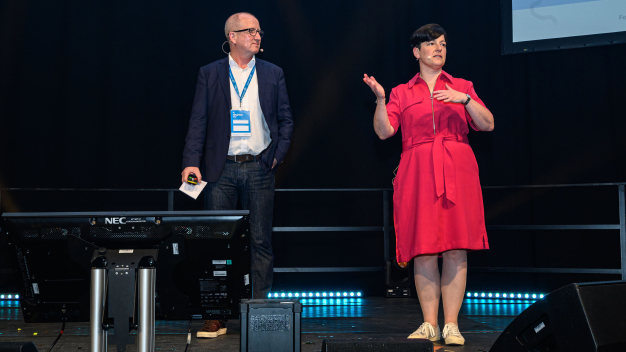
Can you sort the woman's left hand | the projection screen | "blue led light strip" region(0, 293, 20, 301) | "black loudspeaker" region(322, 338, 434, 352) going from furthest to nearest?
"blue led light strip" region(0, 293, 20, 301) → the projection screen → the woman's left hand → "black loudspeaker" region(322, 338, 434, 352)

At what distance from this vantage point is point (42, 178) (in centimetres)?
401

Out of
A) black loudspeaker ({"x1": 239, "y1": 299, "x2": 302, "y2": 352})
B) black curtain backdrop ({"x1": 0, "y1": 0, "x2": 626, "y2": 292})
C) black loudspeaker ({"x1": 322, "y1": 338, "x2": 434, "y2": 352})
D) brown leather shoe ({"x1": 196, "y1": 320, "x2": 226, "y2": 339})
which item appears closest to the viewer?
black loudspeaker ({"x1": 322, "y1": 338, "x2": 434, "y2": 352})

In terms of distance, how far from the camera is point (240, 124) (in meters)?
2.46

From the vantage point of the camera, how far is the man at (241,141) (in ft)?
8.02

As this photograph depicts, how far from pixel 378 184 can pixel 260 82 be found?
180cm

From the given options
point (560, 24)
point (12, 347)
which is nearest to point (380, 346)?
point (12, 347)

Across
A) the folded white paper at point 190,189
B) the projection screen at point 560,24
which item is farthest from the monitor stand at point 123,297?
the projection screen at point 560,24

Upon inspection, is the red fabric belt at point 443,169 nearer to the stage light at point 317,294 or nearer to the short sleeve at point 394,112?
the short sleeve at point 394,112

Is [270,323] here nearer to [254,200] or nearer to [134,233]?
[134,233]

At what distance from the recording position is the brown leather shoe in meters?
2.39

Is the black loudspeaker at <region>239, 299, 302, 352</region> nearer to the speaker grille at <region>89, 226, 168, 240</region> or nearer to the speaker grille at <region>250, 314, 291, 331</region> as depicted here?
the speaker grille at <region>250, 314, 291, 331</region>

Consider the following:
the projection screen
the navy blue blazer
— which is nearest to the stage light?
the navy blue blazer

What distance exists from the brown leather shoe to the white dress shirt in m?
0.80

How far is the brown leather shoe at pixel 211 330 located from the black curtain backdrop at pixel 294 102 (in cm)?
160
